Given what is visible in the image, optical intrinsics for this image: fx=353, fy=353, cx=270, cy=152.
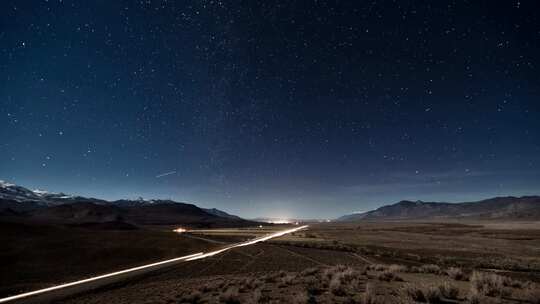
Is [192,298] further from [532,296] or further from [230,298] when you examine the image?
[532,296]

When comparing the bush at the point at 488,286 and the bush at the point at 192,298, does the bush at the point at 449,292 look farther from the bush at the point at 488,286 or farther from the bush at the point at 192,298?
the bush at the point at 192,298

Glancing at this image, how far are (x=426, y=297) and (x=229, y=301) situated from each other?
8.14 meters

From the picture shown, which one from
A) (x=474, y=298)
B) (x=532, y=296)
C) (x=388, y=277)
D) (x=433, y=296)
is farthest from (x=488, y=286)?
(x=388, y=277)

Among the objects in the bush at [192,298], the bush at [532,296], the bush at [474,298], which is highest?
the bush at [192,298]

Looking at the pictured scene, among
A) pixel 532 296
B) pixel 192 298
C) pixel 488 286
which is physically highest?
pixel 192 298

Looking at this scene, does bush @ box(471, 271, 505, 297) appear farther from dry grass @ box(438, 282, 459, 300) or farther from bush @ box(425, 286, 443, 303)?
bush @ box(425, 286, 443, 303)

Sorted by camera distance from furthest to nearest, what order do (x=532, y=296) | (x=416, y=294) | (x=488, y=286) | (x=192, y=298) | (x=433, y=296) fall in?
(x=192, y=298) < (x=488, y=286) < (x=416, y=294) < (x=532, y=296) < (x=433, y=296)

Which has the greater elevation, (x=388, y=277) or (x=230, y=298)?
(x=230, y=298)

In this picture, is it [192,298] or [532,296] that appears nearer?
[532,296]

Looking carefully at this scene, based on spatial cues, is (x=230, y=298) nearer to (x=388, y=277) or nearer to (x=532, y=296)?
(x=388, y=277)

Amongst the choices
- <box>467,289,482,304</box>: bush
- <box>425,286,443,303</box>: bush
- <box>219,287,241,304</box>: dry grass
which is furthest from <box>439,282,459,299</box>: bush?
<box>219,287,241,304</box>: dry grass

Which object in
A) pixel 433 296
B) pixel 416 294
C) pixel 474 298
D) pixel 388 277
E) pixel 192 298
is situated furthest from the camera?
pixel 388 277

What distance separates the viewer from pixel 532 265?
3027 centimetres

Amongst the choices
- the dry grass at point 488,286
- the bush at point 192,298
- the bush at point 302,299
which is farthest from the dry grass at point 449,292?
the bush at point 192,298
